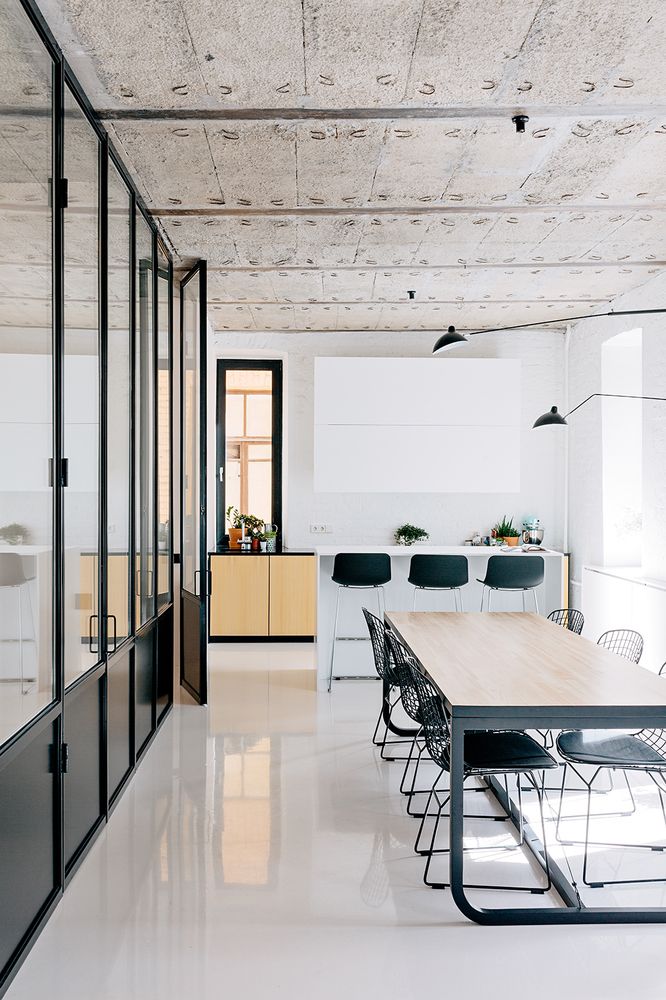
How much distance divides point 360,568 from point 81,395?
11.9ft

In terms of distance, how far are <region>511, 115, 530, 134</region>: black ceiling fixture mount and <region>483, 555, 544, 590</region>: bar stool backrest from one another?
3.78 metres

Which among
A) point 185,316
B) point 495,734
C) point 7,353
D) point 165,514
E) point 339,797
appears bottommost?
point 339,797

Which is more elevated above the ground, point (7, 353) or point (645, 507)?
point (7, 353)

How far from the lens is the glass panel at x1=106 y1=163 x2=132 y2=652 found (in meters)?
4.07

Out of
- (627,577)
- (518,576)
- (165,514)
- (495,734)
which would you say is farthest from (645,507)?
(165,514)

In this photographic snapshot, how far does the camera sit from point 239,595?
8312mm

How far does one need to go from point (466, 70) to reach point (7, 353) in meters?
2.10

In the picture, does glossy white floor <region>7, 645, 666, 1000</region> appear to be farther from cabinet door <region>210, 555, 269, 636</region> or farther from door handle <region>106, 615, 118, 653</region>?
cabinet door <region>210, 555, 269, 636</region>

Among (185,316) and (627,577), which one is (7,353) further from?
(627,577)

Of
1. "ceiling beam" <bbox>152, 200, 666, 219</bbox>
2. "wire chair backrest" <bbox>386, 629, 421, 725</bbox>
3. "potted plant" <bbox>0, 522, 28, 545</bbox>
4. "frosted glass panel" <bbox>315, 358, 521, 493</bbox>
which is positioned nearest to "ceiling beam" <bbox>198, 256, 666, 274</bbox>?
"ceiling beam" <bbox>152, 200, 666, 219</bbox>

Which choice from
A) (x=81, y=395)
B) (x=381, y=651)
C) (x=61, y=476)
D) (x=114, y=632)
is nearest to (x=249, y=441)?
(x=381, y=651)

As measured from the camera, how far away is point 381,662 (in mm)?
4957

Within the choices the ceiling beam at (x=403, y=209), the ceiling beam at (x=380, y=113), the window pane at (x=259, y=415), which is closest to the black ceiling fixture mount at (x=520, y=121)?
the ceiling beam at (x=380, y=113)

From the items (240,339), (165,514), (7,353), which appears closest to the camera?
(7,353)
